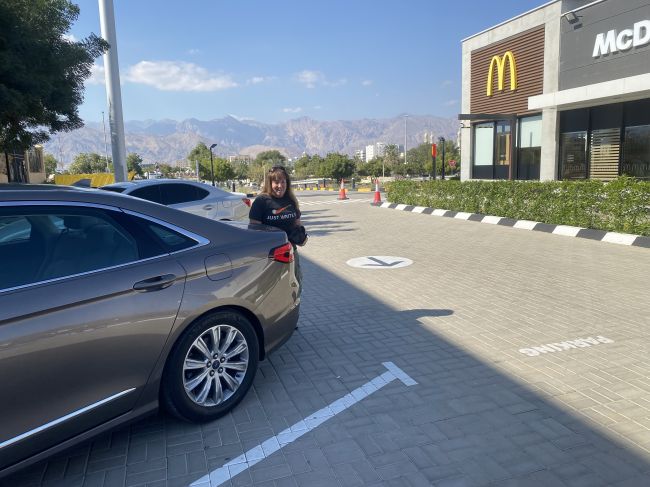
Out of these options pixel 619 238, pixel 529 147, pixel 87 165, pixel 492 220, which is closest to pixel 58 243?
pixel 619 238

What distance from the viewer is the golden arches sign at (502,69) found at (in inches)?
765

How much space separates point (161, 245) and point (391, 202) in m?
18.9

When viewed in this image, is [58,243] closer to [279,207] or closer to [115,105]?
[279,207]

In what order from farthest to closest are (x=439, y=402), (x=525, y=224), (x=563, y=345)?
1. (x=525, y=224)
2. (x=563, y=345)
3. (x=439, y=402)

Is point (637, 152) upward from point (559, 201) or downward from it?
upward

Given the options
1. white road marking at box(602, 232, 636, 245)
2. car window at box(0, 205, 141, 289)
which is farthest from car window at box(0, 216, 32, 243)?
white road marking at box(602, 232, 636, 245)

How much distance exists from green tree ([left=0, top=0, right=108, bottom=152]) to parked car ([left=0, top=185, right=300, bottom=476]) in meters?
7.06

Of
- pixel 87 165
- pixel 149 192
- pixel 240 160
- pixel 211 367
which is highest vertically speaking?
pixel 240 160

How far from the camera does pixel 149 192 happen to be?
9305 millimetres

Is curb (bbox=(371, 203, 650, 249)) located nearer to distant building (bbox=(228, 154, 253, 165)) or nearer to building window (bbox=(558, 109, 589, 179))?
building window (bbox=(558, 109, 589, 179))

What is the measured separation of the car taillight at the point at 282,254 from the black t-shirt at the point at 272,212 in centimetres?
115

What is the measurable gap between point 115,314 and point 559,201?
1211cm

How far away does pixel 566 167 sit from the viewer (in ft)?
58.4

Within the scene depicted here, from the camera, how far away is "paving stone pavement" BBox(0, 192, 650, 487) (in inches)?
112
